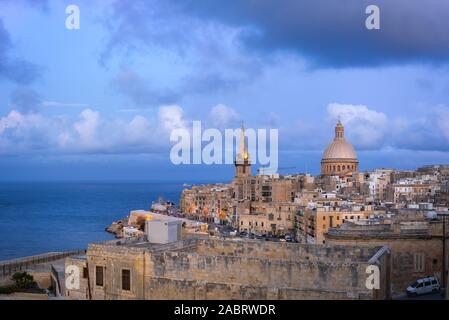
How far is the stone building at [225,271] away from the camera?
496 inches

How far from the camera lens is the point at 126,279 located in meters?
14.3

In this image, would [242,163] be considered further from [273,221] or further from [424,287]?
[424,287]

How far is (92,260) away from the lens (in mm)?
14922

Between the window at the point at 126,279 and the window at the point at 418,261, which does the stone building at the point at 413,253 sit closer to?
the window at the point at 418,261

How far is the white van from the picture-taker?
16703mm

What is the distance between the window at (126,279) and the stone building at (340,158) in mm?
74607

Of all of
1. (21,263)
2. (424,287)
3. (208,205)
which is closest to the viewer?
(424,287)

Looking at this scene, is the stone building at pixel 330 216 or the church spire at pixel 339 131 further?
the church spire at pixel 339 131

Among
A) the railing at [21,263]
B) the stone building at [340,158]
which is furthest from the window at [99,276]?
the stone building at [340,158]

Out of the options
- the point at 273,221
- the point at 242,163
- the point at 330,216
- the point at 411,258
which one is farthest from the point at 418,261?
the point at 242,163

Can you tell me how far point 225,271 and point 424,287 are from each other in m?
6.62

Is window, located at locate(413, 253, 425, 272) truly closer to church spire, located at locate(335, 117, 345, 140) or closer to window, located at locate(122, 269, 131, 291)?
window, located at locate(122, 269, 131, 291)
